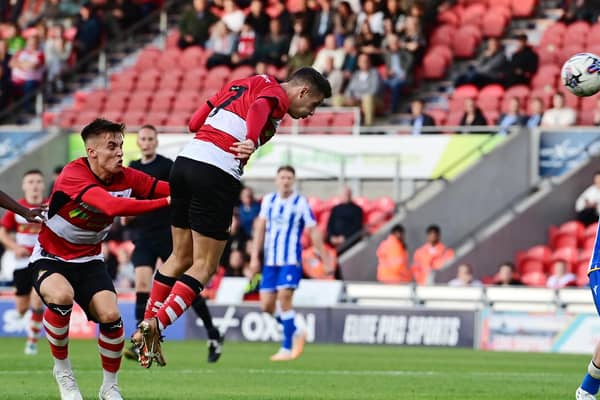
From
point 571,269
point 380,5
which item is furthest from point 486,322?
point 380,5

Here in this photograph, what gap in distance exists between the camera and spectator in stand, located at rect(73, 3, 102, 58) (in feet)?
102

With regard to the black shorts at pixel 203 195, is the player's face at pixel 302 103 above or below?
above

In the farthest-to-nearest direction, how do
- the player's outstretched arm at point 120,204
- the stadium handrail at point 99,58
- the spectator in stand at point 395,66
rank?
the stadium handrail at point 99,58, the spectator in stand at point 395,66, the player's outstretched arm at point 120,204

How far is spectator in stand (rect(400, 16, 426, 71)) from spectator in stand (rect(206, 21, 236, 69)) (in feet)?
12.9

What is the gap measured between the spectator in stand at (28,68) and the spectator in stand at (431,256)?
1083 cm

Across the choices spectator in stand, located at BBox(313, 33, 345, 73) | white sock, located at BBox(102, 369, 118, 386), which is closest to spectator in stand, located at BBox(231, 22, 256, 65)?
spectator in stand, located at BBox(313, 33, 345, 73)

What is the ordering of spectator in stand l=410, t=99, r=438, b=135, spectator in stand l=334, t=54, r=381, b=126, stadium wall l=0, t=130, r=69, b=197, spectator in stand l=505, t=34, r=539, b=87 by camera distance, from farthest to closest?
stadium wall l=0, t=130, r=69, b=197
spectator in stand l=334, t=54, r=381, b=126
spectator in stand l=505, t=34, r=539, b=87
spectator in stand l=410, t=99, r=438, b=135

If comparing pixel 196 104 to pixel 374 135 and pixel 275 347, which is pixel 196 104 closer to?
pixel 374 135

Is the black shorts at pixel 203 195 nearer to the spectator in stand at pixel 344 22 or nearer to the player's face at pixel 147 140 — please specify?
the player's face at pixel 147 140

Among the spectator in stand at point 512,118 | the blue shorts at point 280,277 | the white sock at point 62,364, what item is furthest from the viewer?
the spectator in stand at point 512,118

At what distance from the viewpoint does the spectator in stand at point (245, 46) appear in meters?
28.0

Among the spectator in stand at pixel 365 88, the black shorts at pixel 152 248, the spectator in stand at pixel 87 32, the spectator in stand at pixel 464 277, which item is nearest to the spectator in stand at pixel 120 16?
the spectator in stand at pixel 87 32

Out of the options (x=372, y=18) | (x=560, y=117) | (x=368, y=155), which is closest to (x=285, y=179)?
(x=368, y=155)

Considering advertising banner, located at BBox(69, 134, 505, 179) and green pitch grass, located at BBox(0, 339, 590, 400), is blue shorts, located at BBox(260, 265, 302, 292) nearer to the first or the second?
green pitch grass, located at BBox(0, 339, 590, 400)
